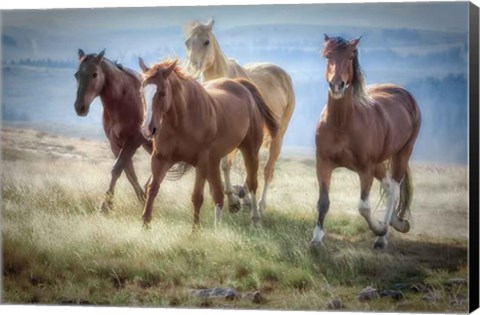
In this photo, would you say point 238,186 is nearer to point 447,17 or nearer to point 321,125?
point 321,125

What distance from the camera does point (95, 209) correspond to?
9.50 metres

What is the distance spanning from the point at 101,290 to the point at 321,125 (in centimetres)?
199

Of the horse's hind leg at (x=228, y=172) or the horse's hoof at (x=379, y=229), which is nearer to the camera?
the horse's hoof at (x=379, y=229)

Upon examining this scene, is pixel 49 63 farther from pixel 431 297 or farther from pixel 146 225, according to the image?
pixel 431 297

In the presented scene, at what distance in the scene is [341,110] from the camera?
28.7 ft

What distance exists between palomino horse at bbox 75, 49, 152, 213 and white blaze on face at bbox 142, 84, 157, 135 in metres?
0.50

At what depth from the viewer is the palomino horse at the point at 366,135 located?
8.73 metres

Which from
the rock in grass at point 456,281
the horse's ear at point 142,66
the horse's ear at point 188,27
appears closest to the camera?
the rock in grass at point 456,281

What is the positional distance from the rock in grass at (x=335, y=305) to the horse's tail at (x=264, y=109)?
4.14 feet

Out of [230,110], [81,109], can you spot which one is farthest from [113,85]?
[230,110]

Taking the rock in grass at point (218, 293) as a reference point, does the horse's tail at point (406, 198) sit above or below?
above

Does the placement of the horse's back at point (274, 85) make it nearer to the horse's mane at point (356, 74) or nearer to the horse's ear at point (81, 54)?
the horse's mane at point (356, 74)

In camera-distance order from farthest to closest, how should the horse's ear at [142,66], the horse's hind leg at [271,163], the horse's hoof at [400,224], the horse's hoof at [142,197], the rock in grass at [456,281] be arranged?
the horse's hoof at [142,197] < the horse's hind leg at [271,163] < the horse's ear at [142,66] < the horse's hoof at [400,224] < the rock in grass at [456,281]

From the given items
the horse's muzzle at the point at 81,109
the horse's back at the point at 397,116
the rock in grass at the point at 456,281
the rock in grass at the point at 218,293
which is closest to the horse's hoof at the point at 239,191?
the rock in grass at the point at 218,293
